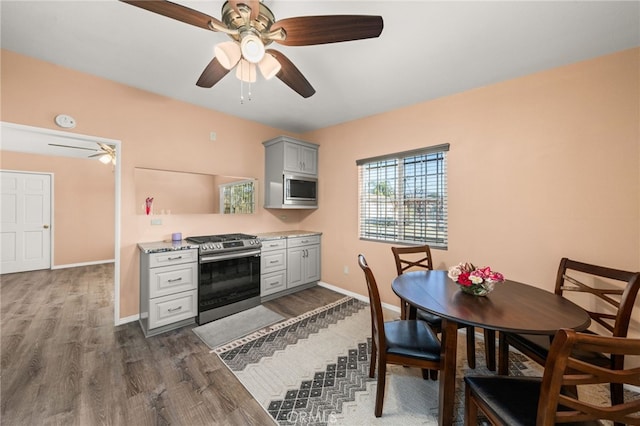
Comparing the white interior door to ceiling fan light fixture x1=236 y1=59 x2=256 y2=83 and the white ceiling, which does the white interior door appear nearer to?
the white ceiling

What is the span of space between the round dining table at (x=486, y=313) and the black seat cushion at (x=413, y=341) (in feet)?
0.33

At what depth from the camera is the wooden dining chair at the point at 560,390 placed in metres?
0.81

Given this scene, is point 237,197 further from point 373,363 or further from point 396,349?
point 396,349

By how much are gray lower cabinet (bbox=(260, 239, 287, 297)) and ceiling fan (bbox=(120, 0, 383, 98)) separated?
7.87 feet

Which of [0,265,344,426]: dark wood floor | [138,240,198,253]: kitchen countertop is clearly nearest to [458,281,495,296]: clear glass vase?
[0,265,344,426]: dark wood floor

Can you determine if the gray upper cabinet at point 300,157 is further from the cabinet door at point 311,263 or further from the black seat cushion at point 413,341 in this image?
the black seat cushion at point 413,341

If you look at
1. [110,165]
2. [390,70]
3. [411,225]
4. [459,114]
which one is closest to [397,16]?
[390,70]

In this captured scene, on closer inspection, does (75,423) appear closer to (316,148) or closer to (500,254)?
(500,254)

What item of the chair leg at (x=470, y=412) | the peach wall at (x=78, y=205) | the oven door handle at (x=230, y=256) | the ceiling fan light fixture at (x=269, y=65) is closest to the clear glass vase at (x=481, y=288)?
the chair leg at (x=470, y=412)

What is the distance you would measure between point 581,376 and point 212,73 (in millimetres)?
2684

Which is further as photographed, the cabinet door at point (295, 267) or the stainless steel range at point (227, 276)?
the cabinet door at point (295, 267)

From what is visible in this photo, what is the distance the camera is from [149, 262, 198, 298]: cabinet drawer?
2.55 metres

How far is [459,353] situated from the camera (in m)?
2.31

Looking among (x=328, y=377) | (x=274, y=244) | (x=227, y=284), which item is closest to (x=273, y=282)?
(x=274, y=244)
